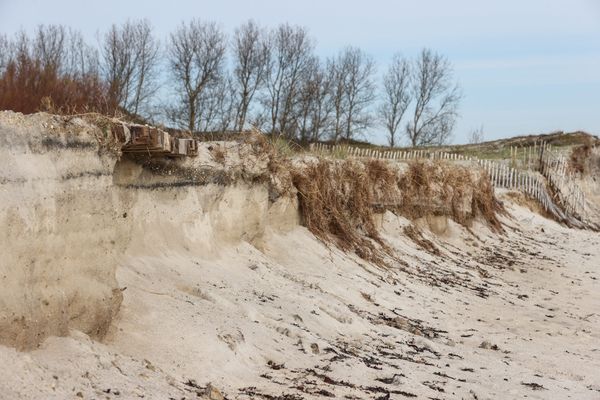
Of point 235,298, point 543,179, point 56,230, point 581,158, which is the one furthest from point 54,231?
point 581,158

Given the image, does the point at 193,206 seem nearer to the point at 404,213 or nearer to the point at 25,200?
the point at 25,200

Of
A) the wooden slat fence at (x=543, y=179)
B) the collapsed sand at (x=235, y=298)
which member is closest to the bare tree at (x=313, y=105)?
the wooden slat fence at (x=543, y=179)

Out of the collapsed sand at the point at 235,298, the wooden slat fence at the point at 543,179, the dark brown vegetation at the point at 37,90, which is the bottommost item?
the collapsed sand at the point at 235,298

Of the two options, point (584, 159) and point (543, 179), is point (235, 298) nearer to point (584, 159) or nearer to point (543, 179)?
point (543, 179)

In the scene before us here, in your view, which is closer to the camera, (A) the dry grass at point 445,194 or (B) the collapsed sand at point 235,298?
(B) the collapsed sand at point 235,298

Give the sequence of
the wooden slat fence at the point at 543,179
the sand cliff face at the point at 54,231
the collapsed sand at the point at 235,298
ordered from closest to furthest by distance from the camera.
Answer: the sand cliff face at the point at 54,231 → the collapsed sand at the point at 235,298 → the wooden slat fence at the point at 543,179

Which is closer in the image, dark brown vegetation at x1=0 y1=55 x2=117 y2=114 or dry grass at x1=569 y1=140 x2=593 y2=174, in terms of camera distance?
dark brown vegetation at x1=0 y1=55 x2=117 y2=114

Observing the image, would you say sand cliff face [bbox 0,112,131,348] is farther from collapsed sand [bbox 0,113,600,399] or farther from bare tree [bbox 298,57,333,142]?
bare tree [bbox 298,57,333,142]

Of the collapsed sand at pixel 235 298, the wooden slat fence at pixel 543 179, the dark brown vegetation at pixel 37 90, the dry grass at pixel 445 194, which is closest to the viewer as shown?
the collapsed sand at pixel 235 298

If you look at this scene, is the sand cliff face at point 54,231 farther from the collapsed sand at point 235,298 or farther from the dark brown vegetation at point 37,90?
the dark brown vegetation at point 37,90

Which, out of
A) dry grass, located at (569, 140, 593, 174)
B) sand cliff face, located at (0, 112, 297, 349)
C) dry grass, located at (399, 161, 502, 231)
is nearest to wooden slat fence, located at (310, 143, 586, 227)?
dry grass, located at (569, 140, 593, 174)

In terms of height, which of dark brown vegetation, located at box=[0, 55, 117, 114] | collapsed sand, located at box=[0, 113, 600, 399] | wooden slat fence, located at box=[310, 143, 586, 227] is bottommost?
collapsed sand, located at box=[0, 113, 600, 399]

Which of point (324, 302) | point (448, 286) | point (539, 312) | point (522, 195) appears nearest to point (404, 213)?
point (448, 286)

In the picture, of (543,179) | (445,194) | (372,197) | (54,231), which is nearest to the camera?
(54,231)
